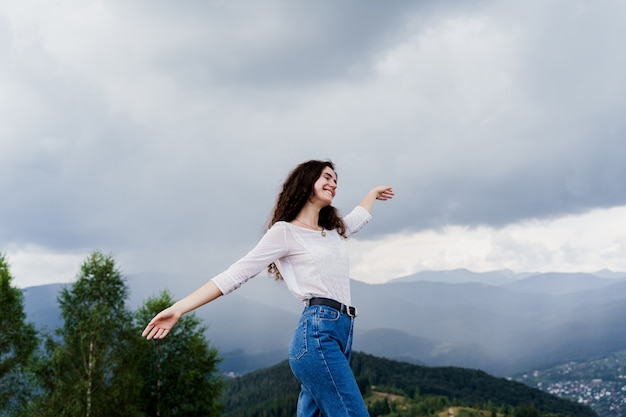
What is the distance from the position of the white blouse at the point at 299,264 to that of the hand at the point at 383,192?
1709 mm

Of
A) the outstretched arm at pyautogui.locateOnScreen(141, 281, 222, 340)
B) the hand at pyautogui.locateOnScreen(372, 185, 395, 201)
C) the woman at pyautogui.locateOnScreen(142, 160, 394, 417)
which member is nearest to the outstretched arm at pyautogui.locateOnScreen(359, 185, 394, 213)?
the hand at pyautogui.locateOnScreen(372, 185, 395, 201)

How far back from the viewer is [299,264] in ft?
13.9

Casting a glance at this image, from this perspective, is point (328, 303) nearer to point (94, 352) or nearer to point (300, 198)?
point (300, 198)

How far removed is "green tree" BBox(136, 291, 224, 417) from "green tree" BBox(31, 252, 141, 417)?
3.79 feet

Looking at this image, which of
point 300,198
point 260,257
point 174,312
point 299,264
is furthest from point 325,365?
point 300,198

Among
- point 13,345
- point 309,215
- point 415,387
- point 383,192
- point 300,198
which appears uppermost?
point 13,345

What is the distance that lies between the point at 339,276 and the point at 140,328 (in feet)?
77.1

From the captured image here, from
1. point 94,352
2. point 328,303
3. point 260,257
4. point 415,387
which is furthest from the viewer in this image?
point 415,387

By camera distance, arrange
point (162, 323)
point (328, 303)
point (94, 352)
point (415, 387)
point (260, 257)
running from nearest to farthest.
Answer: point (162, 323), point (328, 303), point (260, 257), point (94, 352), point (415, 387)

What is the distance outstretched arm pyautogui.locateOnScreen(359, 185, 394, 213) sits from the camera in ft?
18.7

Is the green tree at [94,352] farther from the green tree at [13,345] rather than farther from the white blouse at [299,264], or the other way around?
the white blouse at [299,264]

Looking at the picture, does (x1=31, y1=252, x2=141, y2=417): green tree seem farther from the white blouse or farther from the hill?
the hill

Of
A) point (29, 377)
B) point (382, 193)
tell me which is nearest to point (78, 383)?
point (29, 377)

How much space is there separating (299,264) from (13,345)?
2467 cm
